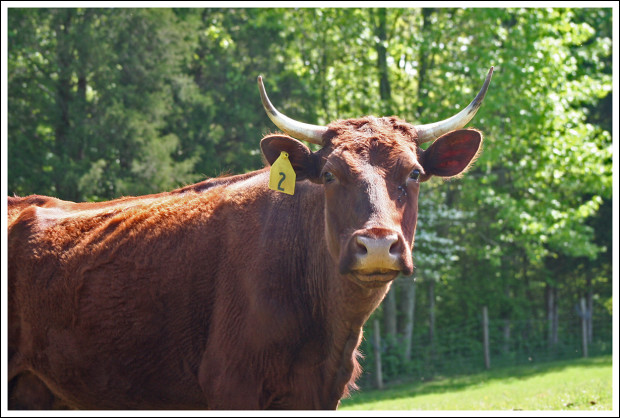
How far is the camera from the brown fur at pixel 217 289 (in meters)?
4.79

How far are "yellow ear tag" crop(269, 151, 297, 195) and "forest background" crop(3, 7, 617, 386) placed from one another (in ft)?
31.1

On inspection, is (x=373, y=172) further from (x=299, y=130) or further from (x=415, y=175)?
(x=299, y=130)

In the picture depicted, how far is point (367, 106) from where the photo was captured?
850 inches

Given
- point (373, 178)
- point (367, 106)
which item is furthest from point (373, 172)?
point (367, 106)

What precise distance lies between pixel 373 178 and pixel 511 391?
10.6 m

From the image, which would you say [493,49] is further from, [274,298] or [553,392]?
[274,298]

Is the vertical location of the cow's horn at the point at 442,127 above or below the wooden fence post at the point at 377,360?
above

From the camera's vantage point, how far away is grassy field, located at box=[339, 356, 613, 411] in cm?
998

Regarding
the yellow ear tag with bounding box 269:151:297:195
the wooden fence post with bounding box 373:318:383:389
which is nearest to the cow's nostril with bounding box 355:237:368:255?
the yellow ear tag with bounding box 269:151:297:195

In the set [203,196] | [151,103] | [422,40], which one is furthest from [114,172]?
[203,196]

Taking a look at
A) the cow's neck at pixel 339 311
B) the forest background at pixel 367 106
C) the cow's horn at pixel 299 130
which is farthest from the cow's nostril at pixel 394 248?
the forest background at pixel 367 106

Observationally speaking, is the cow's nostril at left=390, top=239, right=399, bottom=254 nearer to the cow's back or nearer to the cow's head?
the cow's head

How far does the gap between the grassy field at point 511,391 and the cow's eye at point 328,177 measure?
471 cm

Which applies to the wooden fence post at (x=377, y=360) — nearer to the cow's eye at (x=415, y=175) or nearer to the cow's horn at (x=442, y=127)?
the cow's horn at (x=442, y=127)
